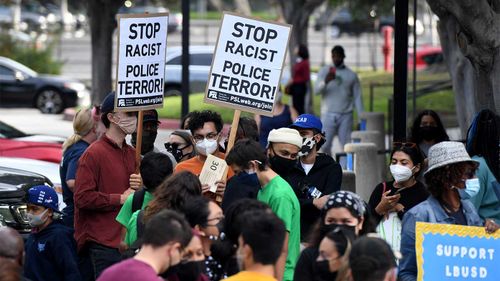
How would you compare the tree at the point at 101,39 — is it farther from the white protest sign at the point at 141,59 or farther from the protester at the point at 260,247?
the protester at the point at 260,247

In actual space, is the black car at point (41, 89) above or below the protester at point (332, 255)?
above

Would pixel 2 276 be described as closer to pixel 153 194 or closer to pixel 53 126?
pixel 153 194

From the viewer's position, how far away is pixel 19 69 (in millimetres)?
32344

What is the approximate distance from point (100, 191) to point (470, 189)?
2.72 m

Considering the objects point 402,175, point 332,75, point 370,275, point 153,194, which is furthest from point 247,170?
point 332,75

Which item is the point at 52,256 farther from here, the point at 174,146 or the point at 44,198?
the point at 174,146

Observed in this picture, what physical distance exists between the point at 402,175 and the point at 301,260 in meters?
2.32

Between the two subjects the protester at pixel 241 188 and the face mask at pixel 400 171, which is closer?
the protester at pixel 241 188

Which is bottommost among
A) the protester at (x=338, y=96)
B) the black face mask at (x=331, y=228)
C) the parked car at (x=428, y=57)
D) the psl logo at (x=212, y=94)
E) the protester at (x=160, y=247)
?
the protester at (x=160, y=247)

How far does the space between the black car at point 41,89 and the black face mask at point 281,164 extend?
23.4 metres

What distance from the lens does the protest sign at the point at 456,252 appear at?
24.5 feet

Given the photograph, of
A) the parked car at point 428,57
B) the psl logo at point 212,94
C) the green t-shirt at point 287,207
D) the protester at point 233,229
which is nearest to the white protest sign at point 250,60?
the psl logo at point 212,94

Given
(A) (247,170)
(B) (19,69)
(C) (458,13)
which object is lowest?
(A) (247,170)

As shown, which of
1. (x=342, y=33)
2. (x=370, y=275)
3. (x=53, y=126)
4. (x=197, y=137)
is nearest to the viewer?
(x=370, y=275)
